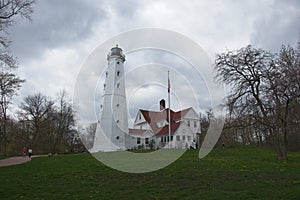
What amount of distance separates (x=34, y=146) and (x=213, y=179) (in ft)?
137

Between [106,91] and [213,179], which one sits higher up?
[106,91]

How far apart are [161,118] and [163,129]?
4.39 m

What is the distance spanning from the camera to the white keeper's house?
46.2 meters

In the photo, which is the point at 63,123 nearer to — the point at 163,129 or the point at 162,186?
the point at 163,129

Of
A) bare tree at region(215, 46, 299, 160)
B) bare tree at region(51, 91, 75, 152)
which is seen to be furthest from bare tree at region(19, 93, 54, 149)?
bare tree at region(215, 46, 299, 160)

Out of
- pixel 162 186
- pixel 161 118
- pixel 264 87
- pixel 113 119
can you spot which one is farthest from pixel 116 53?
pixel 162 186

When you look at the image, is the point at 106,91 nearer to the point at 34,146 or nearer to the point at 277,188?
the point at 34,146

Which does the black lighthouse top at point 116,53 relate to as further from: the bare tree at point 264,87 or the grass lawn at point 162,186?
the grass lawn at point 162,186

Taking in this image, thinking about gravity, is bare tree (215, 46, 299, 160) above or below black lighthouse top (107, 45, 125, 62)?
below

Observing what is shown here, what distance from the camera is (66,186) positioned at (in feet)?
40.6

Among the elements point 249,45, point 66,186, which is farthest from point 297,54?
point 66,186

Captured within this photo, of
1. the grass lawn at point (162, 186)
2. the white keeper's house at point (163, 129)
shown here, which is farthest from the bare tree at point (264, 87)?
the white keeper's house at point (163, 129)

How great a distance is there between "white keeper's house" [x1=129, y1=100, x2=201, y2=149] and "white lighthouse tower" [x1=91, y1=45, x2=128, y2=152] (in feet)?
16.4

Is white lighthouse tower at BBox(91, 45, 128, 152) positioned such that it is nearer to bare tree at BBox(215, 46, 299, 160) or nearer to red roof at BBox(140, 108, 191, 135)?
red roof at BBox(140, 108, 191, 135)
